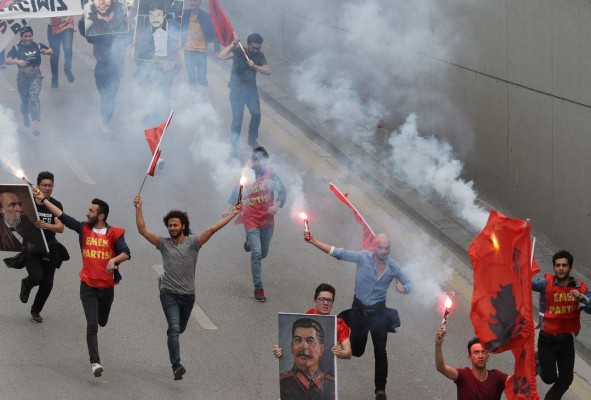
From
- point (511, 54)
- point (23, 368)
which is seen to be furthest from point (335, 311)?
point (511, 54)

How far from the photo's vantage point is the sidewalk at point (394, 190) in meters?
14.1

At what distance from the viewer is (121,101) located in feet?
66.9

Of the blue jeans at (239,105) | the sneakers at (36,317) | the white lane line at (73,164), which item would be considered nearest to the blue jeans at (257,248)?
the sneakers at (36,317)

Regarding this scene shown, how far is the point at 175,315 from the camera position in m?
10.8

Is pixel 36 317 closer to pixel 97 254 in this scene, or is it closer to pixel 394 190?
pixel 97 254

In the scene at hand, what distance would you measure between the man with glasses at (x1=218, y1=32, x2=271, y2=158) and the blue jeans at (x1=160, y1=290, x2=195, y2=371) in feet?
21.9

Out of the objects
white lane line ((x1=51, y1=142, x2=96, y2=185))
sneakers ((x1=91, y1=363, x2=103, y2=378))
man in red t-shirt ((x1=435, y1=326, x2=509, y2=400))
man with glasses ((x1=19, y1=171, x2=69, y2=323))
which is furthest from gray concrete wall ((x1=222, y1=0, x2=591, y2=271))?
sneakers ((x1=91, y1=363, x2=103, y2=378))

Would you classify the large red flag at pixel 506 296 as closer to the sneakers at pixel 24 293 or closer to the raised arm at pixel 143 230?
the raised arm at pixel 143 230

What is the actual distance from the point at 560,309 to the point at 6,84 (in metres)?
A: 13.8

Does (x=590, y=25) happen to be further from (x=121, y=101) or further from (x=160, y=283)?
(x=121, y=101)

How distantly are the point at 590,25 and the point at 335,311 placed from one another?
388cm

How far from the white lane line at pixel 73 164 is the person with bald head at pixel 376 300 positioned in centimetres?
671

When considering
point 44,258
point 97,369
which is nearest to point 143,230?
point 97,369

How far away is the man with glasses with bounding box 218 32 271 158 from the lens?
17078mm
